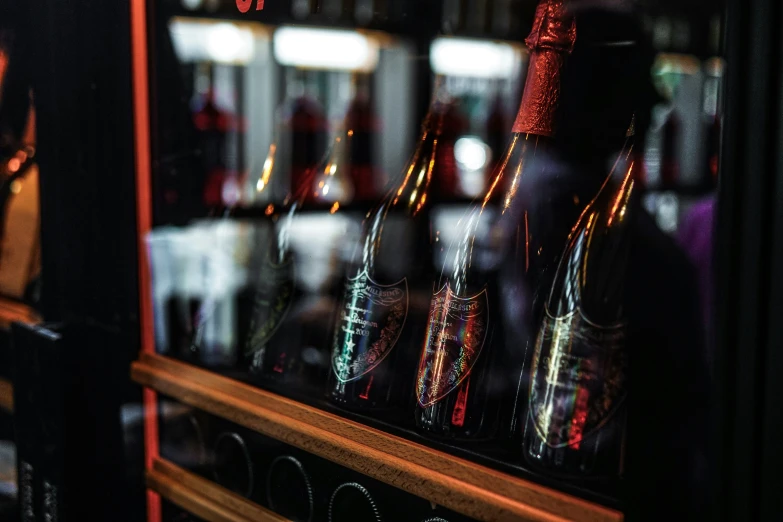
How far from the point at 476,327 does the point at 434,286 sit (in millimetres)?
70

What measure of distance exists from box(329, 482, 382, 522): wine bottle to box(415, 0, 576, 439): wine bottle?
10 centimetres

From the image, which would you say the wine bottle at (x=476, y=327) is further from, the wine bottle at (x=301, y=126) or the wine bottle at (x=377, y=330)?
the wine bottle at (x=301, y=126)

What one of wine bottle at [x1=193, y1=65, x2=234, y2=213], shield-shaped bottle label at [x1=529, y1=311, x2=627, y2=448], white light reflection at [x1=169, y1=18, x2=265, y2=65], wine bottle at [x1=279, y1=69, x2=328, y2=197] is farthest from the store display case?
white light reflection at [x1=169, y1=18, x2=265, y2=65]

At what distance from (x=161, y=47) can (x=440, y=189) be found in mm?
434

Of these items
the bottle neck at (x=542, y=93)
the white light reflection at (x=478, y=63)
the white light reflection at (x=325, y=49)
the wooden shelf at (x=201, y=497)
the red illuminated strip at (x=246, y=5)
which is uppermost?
the white light reflection at (x=325, y=49)

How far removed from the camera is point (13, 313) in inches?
53.2

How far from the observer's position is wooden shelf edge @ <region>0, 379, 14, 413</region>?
1353mm

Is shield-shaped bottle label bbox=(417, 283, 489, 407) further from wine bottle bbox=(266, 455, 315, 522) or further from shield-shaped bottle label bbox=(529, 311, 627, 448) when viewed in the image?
wine bottle bbox=(266, 455, 315, 522)

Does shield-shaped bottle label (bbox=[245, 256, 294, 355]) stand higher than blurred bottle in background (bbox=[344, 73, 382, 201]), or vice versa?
blurred bottle in background (bbox=[344, 73, 382, 201])

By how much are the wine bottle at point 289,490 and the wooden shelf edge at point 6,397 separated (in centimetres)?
64

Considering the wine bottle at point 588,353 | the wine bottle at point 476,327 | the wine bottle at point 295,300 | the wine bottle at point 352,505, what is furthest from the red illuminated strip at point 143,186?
the wine bottle at point 588,353

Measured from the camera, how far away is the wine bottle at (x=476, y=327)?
73cm

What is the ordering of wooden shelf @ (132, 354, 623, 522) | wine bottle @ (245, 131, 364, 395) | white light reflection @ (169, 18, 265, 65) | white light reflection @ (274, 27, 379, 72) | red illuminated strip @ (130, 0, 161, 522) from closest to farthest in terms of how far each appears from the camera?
wooden shelf @ (132, 354, 623, 522) < wine bottle @ (245, 131, 364, 395) < red illuminated strip @ (130, 0, 161, 522) < white light reflection @ (169, 18, 265, 65) < white light reflection @ (274, 27, 379, 72)

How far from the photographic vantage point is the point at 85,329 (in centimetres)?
112
